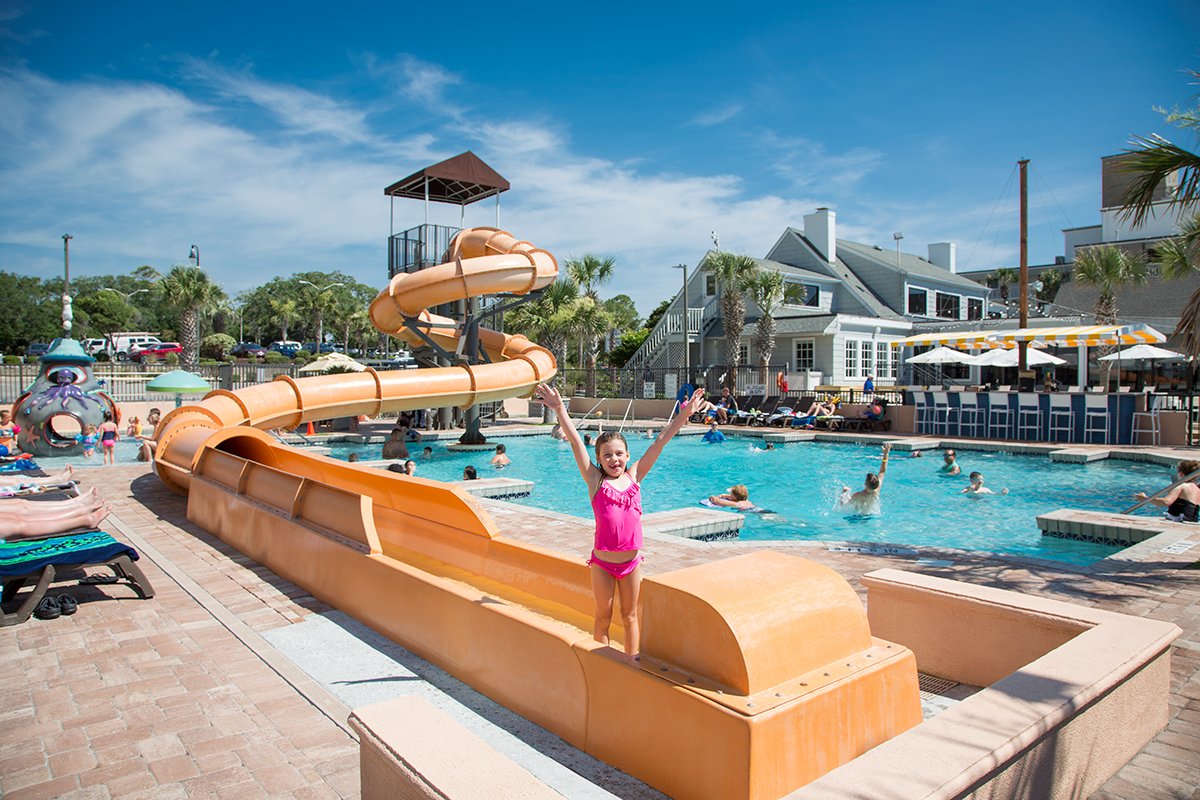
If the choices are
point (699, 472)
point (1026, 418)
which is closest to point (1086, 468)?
point (1026, 418)

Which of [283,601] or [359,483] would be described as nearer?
[283,601]

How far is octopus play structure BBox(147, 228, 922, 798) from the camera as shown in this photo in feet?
9.85

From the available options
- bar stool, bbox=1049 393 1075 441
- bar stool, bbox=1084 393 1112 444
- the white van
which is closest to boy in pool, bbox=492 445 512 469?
bar stool, bbox=1049 393 1075 441

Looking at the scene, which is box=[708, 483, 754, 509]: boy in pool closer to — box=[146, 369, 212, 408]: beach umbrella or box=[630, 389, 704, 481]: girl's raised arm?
box=[630, 389, 704, 481]: girl's raised arm

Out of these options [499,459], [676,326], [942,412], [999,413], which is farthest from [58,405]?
[676,326]

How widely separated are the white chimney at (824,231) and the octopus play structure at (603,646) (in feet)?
113

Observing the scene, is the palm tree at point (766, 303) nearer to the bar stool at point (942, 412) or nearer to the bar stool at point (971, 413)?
the bar stool at point (942, 412)

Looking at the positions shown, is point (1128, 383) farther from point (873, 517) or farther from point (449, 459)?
point (449, 459)

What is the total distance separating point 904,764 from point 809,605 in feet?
2.76

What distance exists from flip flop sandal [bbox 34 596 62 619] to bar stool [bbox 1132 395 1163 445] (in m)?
22.3

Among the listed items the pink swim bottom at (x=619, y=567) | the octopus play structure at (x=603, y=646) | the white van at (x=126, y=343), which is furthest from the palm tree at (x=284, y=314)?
the pink swim bottom at (x=619, y=567)

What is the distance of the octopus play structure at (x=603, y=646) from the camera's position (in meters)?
3.00

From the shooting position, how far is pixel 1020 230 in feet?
78.7

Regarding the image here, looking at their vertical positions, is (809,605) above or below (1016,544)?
above
